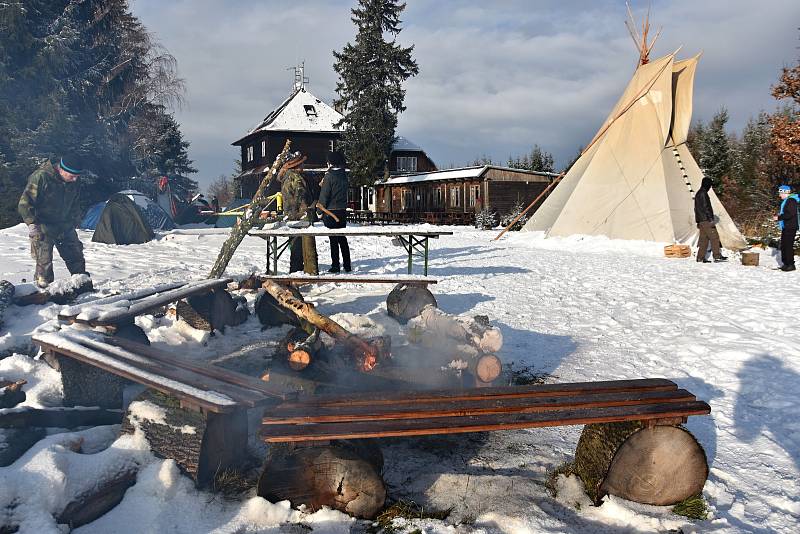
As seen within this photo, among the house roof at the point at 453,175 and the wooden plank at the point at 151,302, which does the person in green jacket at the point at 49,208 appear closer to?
the wooden plank at the point at 151,302

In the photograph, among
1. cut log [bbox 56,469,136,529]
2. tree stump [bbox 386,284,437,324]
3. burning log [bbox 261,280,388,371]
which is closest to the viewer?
cut log [bbox 56,469,136,529]

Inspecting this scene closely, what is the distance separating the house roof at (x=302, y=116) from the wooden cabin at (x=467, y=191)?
796cm

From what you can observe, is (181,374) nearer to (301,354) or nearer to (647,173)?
(301,354)

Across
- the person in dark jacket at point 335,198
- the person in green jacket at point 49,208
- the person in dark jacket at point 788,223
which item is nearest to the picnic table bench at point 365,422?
the person in green jacket at point 49,208

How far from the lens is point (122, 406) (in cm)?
366

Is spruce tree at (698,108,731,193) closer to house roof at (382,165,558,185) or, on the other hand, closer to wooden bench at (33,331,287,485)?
house roof at (382,165,558,185)

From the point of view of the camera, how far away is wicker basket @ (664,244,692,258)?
12672 mm

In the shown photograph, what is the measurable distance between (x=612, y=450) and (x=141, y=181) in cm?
2404

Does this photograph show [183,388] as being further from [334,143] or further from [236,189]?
[236,189]

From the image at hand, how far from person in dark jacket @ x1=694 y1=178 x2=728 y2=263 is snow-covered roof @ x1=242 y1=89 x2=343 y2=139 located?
25.8 meters

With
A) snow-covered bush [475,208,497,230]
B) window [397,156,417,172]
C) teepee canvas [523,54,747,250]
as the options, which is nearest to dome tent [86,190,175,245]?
teepee canvas [523,54,747,250]

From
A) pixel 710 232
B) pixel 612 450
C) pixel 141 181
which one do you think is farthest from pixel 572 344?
pixel 141 181

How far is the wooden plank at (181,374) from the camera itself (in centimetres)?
280

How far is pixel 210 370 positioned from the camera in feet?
10.9
